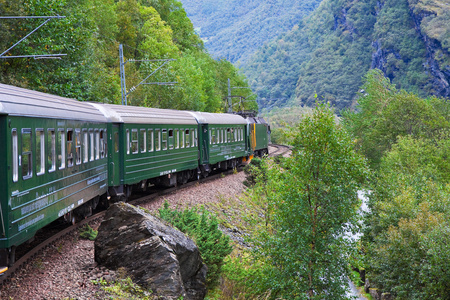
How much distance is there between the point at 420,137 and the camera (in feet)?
177

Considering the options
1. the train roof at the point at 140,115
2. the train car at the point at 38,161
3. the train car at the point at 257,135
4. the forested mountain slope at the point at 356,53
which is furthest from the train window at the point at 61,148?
the forested mountain slope at the point at 356,53

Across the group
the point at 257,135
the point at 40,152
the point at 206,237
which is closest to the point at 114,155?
the point at 206,237

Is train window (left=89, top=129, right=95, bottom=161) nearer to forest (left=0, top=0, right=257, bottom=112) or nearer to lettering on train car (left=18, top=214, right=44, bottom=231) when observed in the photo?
lettering on train car (left=18, top=214, right=44, bottom=231)

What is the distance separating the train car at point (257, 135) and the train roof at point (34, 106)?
2253 cm

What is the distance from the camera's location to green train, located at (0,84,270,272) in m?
8.11

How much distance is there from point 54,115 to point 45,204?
5.83 feet

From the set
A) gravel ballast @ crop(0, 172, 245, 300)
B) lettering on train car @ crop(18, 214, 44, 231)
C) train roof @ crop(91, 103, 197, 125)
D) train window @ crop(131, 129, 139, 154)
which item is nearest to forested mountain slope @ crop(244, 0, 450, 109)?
train roof @ crop(91, 103, 197, 125)

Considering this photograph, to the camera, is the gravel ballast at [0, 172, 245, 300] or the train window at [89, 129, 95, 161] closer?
the gravel ballast at [0, 172, 245, 300]

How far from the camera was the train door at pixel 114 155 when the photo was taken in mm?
16078

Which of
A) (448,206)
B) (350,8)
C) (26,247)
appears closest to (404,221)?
(448,206)

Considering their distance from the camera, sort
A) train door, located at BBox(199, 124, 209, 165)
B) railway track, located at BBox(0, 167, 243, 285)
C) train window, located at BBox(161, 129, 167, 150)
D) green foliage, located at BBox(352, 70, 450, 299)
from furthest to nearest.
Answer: train door, located at BBox(199, 124, 209, 165) < green foliage, located at BBox(352, 70, 450, 299) < train window, located at BBox(161, 129, 167, 150) < railway track, located at BBox(0, 167, 243, 285)

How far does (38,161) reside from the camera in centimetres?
932

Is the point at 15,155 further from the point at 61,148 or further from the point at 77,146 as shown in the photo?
the point at 77,146

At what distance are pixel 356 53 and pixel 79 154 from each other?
155 metres
